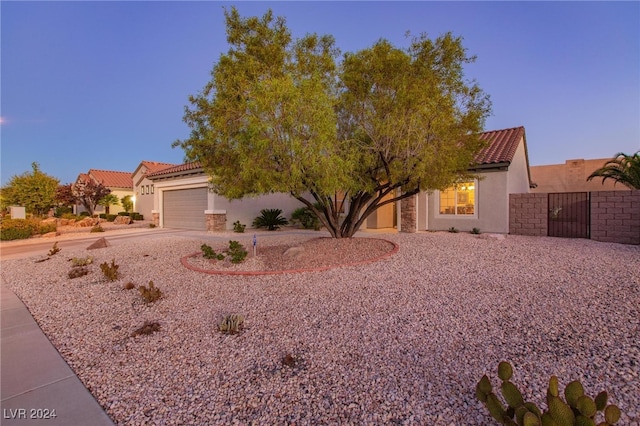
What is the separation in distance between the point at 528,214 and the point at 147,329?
13993 millimetres

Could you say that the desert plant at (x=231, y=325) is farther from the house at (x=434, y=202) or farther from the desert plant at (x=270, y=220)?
the desert plant at (x=270, y=220)

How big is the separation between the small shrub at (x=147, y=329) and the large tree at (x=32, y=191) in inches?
1010

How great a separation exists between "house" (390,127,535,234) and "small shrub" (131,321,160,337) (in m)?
11.5

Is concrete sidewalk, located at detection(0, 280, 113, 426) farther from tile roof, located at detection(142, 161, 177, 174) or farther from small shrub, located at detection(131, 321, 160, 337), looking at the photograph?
tile roof, located at detection(142, 161, 177, 174)

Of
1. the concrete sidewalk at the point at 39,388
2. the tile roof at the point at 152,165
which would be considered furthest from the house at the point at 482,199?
the tile roof at the point at 152,165

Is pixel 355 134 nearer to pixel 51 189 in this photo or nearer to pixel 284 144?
pixel 284 144

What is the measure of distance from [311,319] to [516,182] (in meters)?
14.3

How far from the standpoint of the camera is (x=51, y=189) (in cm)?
2280

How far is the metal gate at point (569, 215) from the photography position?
453 inches

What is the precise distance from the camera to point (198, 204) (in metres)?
17.8

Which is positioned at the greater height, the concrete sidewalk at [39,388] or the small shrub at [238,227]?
the small shrub at [238,227]

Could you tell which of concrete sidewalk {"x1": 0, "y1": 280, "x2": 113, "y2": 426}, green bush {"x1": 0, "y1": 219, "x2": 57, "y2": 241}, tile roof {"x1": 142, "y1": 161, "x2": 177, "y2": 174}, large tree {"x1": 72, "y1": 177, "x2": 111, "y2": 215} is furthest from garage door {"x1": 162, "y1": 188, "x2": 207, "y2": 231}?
concrete sidewalk {"x1": 0, "y1": 280, "x2": 113, "y2": 426}

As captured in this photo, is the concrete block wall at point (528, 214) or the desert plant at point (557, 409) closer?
the desert plant at point (557, 409)

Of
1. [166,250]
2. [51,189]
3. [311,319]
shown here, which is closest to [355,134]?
[311,319]
